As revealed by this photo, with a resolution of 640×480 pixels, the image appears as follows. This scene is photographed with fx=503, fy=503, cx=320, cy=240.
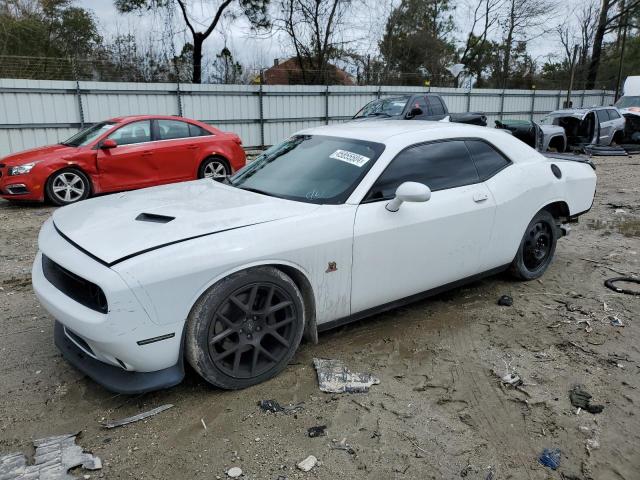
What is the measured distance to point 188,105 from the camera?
15.3 metres

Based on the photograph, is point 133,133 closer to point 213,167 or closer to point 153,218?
point 213,167

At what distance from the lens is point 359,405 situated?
285 centimetres

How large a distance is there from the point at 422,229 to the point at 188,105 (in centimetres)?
1338

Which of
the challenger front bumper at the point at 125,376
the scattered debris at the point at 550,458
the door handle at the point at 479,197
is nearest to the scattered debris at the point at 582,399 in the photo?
the scattered debris at the point at 550,458

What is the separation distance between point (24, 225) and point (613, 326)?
7.28 m

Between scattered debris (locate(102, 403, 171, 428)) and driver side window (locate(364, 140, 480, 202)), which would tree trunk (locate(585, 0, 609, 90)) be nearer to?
Result: driver side window (locate(364, 140, 480, 202))

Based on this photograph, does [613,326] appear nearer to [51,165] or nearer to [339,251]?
[339,251]

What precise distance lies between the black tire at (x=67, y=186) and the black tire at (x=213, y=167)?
6.61 feet

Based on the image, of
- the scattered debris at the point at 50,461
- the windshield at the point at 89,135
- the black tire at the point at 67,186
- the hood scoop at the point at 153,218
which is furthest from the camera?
the windshield at the point at 89,135

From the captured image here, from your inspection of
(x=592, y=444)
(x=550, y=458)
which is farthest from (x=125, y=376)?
(x=592, y=444)

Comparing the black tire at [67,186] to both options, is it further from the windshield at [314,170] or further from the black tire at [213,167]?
the windshield at [314,170]

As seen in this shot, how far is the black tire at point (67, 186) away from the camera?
802cm

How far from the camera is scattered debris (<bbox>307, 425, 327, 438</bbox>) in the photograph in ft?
8.52

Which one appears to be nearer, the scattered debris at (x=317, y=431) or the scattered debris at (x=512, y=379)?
the scattered debris at (x=317, y=431)
